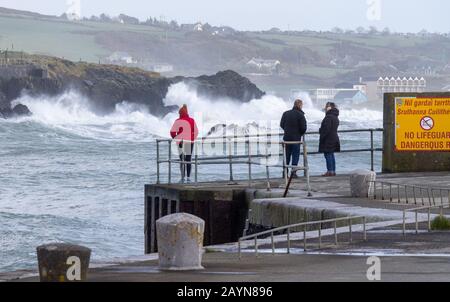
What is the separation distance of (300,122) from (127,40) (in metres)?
145

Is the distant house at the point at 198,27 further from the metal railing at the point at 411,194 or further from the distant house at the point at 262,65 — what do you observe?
the metal railing at the point at 411,194

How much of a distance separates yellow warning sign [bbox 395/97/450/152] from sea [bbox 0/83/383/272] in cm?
462

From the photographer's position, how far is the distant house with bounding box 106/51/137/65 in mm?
158250

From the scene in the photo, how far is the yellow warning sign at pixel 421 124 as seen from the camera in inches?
998

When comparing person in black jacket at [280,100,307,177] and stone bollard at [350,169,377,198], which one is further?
person in black jacket at [280,100,307,177]

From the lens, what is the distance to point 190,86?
433ft

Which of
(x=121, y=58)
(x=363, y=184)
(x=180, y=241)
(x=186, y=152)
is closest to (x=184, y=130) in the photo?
(x=186, y=152)

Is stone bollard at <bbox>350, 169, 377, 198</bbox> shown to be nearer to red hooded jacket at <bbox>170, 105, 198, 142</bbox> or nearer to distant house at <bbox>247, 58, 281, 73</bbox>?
red hooded jacket at <bbox>170, 105, 198, 142</bbox>

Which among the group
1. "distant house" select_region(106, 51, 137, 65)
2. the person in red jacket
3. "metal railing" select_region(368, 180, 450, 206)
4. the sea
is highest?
"distant house" select_region(106, 51, 137, 65)

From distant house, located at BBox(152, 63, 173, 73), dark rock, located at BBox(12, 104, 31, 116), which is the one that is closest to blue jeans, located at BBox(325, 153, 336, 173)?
dark rock, located at BBox(12, 104, 31, 116)

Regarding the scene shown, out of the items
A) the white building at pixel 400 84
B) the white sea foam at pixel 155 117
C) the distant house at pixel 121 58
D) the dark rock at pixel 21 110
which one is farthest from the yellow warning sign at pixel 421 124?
the distant house at pixel 121 58

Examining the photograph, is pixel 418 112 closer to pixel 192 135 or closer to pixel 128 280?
pixel 192 135

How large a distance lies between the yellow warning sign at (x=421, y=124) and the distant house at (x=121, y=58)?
13107 centimetres

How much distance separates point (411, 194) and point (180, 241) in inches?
322
